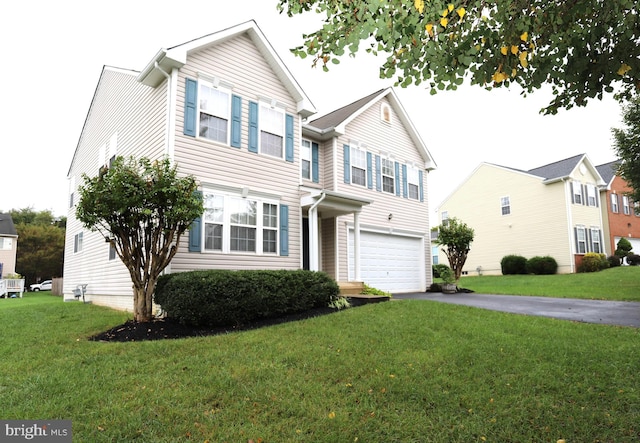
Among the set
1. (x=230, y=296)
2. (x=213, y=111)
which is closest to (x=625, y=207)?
(x=213, y=111)

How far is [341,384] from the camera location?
441cm

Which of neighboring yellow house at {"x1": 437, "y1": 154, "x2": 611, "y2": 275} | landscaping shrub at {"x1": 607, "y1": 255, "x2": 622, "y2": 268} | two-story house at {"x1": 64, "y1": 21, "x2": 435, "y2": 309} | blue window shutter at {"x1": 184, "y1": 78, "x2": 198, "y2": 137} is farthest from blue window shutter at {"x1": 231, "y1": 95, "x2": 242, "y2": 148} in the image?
landscaping shrub at {"x1": 607, "y1": 255, "x2": 622, "y2": 268}

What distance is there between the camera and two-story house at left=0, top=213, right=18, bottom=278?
109 feet

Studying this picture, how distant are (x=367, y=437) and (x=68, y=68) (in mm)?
21189

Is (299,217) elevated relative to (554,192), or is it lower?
lower

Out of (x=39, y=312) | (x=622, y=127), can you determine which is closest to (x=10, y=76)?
(x=39, y=312)

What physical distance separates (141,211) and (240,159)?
11.6 feet

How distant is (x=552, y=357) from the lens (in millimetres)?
5262

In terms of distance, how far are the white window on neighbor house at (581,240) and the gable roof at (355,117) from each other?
1280 centimetres

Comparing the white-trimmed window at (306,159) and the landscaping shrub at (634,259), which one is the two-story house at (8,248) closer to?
the white-trimmed window at (306,159)

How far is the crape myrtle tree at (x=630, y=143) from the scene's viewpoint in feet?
47.0

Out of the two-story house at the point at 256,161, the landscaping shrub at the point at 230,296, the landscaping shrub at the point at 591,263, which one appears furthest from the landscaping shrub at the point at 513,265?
the landscaping shrub at the point at 230,296

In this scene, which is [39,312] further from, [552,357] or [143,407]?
[552,357]

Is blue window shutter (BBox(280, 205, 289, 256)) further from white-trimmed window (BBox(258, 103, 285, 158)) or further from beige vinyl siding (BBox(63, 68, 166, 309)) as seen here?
beige vinyl siding (BBox(63, 68, 166, 309))
